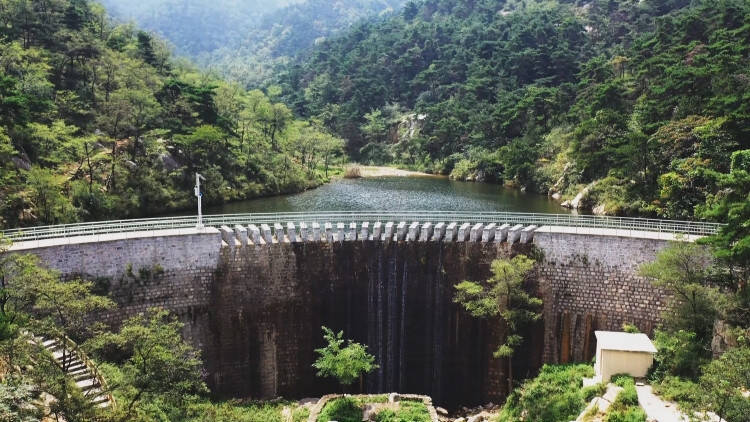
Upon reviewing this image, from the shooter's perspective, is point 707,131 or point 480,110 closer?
point 707,131

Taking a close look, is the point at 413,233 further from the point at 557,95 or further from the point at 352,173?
the point at 352,173

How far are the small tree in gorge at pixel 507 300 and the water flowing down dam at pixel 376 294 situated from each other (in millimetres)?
523

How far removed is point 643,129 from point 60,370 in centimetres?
3890

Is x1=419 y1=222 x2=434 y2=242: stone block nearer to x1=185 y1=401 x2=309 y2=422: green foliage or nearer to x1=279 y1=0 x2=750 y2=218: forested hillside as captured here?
x1=185 y1=401 x2=309 y2=422: green foliage

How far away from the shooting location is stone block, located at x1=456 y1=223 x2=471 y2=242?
80.4 feet

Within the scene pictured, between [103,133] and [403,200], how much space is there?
26426mm

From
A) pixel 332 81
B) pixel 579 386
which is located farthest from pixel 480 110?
pixel 579 386

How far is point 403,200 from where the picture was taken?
52812 millimetres

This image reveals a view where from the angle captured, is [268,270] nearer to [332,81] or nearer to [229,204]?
[229,204]

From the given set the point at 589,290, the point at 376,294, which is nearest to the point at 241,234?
the point at 376,294

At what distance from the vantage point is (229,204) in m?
52.5

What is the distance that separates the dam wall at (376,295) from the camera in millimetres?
22234

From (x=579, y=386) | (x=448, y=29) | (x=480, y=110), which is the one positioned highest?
(x=448, y=29)

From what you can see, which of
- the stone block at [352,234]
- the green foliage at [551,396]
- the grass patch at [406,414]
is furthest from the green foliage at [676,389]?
the stone block at [352,234]
